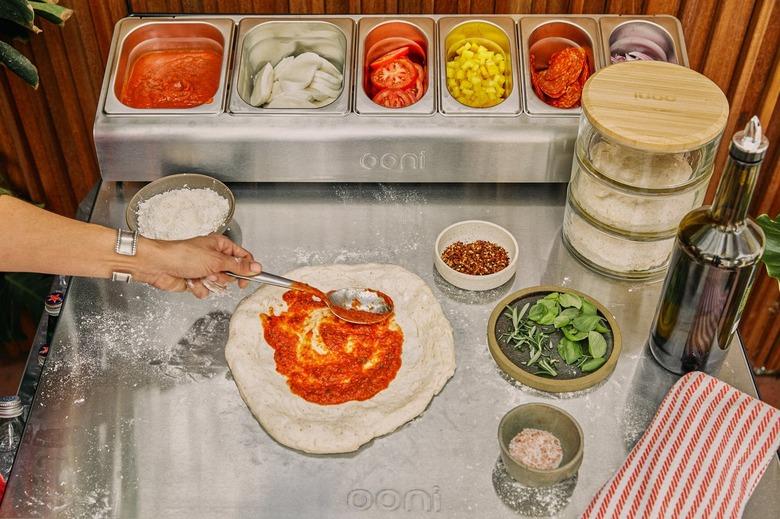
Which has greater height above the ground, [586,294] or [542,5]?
[542,5]

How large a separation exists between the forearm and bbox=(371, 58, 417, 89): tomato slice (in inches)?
33.9

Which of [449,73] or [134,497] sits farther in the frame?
[449,73]

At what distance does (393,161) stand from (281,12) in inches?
26.7

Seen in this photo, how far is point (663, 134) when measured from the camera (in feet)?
6.60

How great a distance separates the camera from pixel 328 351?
2.13 m

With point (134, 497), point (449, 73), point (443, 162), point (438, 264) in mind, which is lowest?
point (134, 497)

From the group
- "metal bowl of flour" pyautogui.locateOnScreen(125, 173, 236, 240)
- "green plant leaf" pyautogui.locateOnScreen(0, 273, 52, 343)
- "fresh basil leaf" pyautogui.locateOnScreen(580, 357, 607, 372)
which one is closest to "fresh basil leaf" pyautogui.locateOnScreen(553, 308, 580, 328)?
"fresh basil leaf" pyautogui.locateOnScreen(580, 357, 607, 372)

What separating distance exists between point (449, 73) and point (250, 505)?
1345 millimetres

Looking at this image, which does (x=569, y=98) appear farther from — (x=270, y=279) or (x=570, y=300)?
(x=270, y=279)

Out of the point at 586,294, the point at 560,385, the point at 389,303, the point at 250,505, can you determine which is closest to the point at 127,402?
the point at 250,505

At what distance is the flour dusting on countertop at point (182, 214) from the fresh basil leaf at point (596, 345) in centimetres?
102

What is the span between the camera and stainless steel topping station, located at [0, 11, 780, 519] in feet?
6.08

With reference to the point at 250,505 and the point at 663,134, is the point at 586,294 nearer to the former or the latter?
the point at 663,134

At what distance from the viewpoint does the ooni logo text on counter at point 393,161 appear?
2410mm
